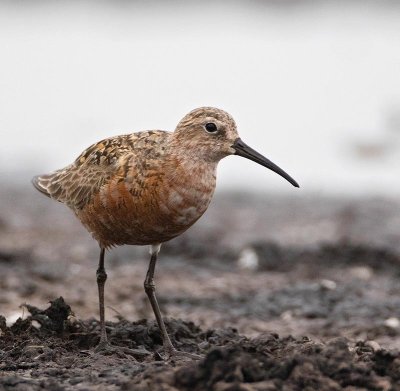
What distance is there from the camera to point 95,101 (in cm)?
2125

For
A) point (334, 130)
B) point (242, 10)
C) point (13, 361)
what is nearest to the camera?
point (13, 361)

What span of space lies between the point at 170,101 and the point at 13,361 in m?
14.0

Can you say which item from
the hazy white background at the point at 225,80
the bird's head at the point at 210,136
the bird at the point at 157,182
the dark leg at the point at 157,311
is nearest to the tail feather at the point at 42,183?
the bird at the point at 157,182

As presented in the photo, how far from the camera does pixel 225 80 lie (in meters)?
22.3

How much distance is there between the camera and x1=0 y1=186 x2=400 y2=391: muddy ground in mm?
6227

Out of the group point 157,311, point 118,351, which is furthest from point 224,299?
point 118,351

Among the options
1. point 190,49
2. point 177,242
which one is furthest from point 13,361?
point 190,49

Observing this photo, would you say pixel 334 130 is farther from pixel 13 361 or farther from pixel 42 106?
pixel 13 361

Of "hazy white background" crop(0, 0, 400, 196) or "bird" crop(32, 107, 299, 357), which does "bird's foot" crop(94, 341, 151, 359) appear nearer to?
"bird" crop(32, 107, 299, 357)

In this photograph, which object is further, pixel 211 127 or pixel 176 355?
pixel 211 127

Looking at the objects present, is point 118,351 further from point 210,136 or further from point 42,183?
point 42,183

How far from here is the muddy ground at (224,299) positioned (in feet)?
20.4

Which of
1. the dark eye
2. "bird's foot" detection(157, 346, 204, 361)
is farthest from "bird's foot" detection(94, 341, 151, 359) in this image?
the dark eye

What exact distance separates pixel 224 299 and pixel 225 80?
11678 millimetres
